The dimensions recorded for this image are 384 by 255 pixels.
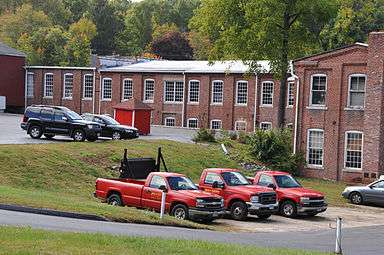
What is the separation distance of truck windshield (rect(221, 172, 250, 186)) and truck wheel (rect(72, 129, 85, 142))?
12989 millimetres

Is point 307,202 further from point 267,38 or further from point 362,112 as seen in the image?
point 267,38

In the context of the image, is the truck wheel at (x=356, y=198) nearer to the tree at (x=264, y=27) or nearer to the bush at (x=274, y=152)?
the bush at (x=274, y=152)

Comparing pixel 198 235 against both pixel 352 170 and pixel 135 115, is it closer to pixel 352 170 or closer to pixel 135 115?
pixel 352 170

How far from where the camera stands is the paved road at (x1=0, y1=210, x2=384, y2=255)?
59.1ft

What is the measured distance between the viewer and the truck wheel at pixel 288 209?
102 ft

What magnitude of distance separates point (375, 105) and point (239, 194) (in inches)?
707

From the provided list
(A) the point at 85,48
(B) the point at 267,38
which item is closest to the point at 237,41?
(B) the point at 267,38

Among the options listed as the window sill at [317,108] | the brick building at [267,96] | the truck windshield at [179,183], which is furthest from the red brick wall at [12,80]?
the truck windshield at [179,183]

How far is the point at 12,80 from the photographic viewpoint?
72.4 meters

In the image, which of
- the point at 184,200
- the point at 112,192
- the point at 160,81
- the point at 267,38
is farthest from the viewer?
the point at 160,81

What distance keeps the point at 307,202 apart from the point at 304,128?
16.5 metres

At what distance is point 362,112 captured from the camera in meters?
44.5

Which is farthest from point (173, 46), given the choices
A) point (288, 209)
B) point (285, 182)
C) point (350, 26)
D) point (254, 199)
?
point (254, 199)

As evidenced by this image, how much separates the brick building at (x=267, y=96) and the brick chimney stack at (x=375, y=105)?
0.19 ft
